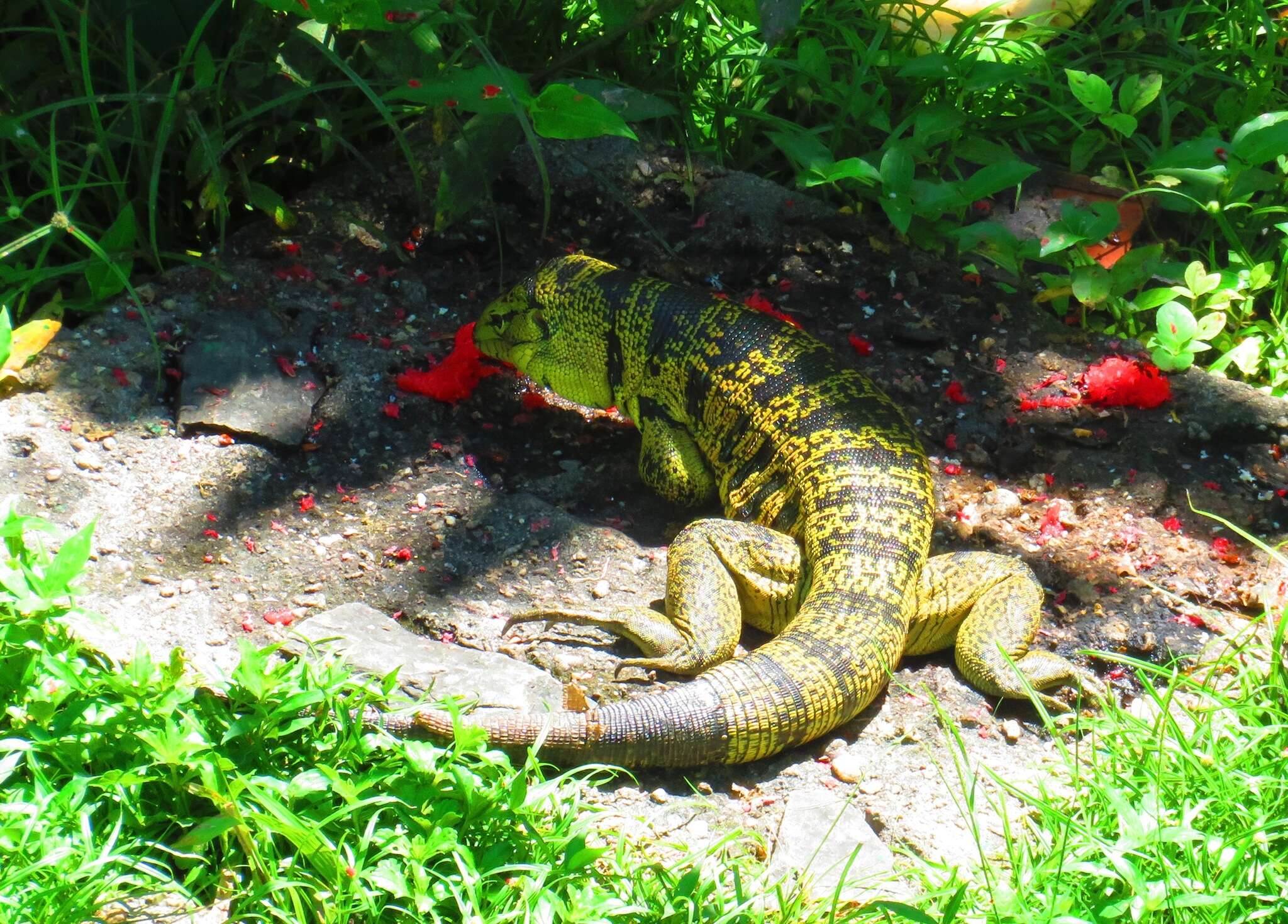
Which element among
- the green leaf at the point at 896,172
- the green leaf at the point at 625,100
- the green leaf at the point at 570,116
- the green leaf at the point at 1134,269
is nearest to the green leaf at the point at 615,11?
the green leaf at the point at 625,100

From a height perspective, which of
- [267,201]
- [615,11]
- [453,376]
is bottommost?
[453,376]

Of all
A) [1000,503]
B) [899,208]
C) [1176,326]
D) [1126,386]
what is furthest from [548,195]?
[1176,326]

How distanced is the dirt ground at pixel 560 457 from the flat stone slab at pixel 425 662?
0.28ft

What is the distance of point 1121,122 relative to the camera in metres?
5.46

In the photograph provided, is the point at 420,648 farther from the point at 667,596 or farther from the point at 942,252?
the point at 942,252

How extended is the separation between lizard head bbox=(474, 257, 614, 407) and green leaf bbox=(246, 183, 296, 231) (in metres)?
0.97

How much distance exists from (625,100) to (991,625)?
2710 millimetres

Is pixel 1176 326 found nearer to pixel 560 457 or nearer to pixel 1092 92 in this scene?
pixel 1092 92

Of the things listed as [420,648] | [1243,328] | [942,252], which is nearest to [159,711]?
[420,648]

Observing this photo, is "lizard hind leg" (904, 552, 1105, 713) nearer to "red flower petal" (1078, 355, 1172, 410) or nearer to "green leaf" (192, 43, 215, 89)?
"red flower petal" (1078, 355, 1172, 410)

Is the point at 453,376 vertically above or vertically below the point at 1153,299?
below

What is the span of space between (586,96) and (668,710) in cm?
218

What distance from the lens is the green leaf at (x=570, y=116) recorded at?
4.14 m

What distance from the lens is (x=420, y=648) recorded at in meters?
3.65
